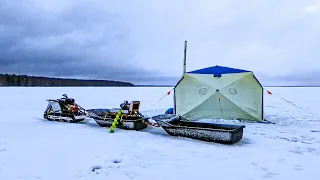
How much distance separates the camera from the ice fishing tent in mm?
10438

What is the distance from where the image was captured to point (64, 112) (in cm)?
1045

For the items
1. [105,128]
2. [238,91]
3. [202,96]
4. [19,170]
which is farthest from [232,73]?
[19,170]

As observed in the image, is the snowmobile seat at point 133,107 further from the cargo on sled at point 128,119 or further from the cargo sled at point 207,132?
the cargo sled at point 207,132

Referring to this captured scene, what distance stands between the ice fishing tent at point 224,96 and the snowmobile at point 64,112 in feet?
14.5

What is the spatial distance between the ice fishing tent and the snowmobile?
174 inches

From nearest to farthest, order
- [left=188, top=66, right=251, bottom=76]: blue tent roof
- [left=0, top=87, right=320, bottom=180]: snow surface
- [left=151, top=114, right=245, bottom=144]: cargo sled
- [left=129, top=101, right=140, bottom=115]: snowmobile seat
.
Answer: [left=0, top=87, right=320, bottom=180]: snow surface, [left=151, top=114, right=245, bottom=144]: cargo sled, [left=129, top=101, right=140, bottom=115]: snowmobile seat, [left=188, top=66, right=251, bottom=76]: blue tent roof

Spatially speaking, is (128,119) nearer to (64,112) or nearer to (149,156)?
(64,112)

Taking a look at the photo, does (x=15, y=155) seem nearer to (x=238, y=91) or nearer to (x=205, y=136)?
(x=205, y=136)

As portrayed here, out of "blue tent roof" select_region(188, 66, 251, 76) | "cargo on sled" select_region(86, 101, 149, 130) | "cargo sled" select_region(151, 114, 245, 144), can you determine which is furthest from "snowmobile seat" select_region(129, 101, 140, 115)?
"blue tent roof" select_region(188, 66, 251, 76)

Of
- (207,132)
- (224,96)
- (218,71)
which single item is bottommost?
(207,132)

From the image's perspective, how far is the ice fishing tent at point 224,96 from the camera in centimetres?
1044

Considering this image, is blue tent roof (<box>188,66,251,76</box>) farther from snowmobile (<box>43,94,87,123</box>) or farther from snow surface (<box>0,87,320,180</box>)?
snowmobile (<box>43,94,87,123</box>)

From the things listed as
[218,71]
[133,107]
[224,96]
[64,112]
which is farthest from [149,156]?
[218,71]

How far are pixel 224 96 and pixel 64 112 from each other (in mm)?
6978
